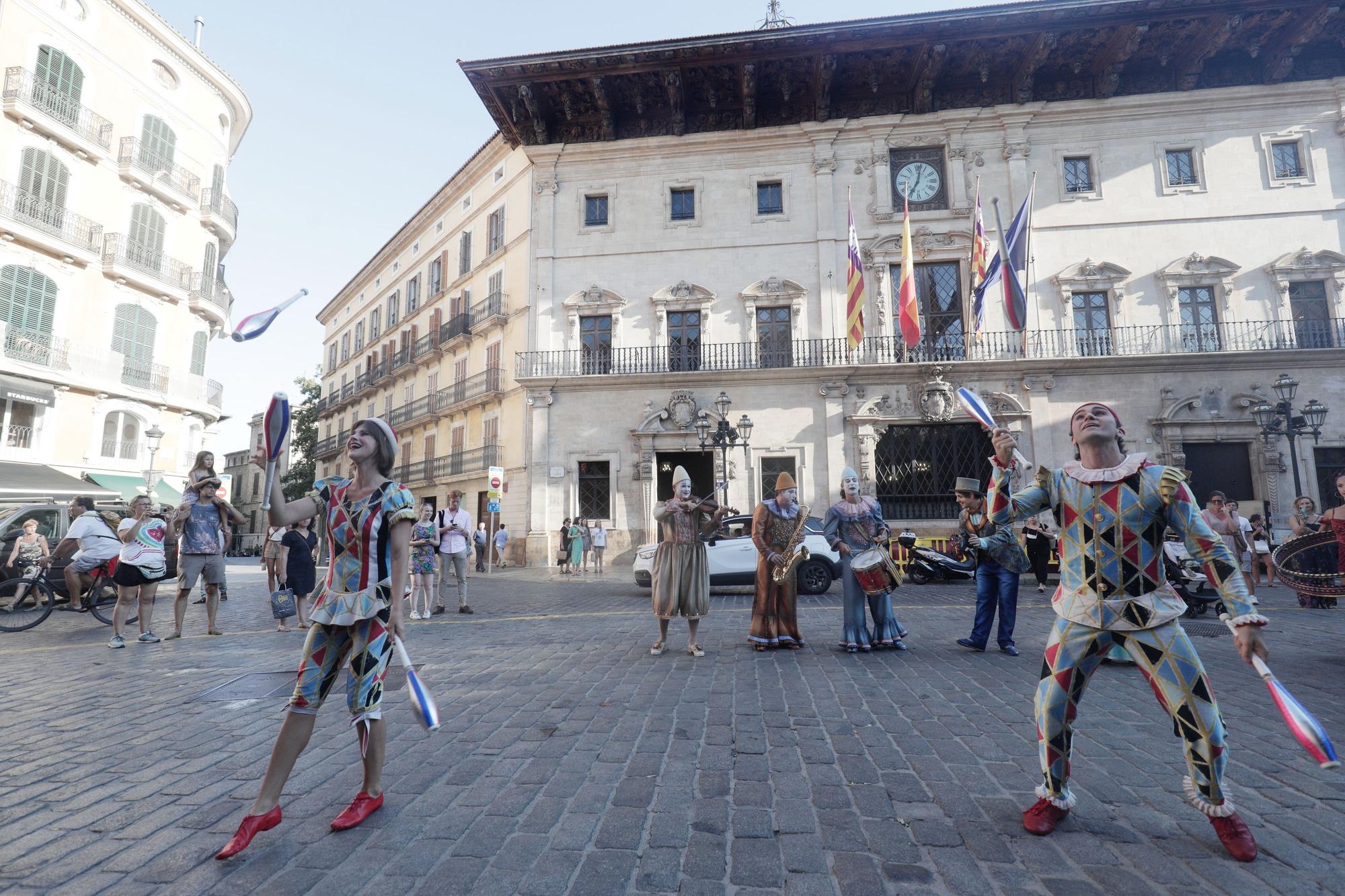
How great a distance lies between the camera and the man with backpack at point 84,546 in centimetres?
920

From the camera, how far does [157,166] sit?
24.5 meters

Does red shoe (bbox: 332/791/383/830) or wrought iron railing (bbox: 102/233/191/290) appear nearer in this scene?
red shoe (bbox: 332/791/383/830)

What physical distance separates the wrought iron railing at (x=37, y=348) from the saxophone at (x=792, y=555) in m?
24.7

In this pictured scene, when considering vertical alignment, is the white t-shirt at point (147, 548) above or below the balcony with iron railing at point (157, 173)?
→ below

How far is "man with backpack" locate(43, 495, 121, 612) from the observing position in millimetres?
9203

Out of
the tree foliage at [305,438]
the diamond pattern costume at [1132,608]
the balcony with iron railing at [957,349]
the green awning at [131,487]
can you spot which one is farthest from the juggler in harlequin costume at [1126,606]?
the tree foliage at [305,438]

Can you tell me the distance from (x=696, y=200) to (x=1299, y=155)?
19156mm

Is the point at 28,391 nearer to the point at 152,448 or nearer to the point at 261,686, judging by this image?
the point at 152,448

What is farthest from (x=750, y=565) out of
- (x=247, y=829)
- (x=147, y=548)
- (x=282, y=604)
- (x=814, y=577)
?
(x=247, y=829)

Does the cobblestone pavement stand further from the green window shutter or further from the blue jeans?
the green window shutter

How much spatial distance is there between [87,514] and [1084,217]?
26.0m

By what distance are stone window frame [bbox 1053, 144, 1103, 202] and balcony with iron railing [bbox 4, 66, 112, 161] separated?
31.6 metres

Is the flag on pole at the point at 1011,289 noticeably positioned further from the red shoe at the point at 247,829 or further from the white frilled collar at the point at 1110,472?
the red shoe at the point at 247,829

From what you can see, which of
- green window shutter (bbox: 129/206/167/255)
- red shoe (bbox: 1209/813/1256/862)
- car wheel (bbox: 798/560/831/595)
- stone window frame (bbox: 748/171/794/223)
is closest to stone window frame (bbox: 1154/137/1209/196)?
stone window frame (bbox: 748/171/794/223)
